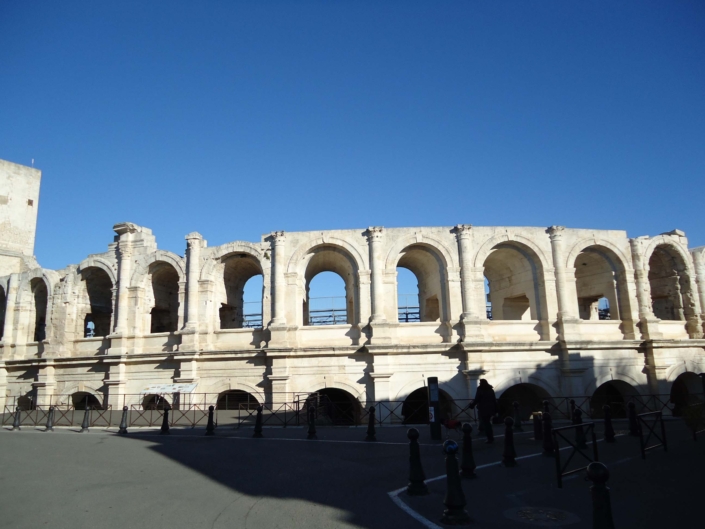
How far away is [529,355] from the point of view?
1983cm

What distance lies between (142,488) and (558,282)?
17.4 metres

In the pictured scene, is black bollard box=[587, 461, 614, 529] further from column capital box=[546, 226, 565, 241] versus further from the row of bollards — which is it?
column capital box=[546, 226, 565, 241]

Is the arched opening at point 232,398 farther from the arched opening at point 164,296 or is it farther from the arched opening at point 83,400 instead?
the arched opening at point 83,400

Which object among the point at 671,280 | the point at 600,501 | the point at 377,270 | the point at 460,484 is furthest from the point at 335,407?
the point at 671,280

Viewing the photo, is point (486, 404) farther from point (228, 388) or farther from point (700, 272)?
point (700, 272)

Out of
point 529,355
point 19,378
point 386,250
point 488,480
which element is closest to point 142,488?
point 488,480

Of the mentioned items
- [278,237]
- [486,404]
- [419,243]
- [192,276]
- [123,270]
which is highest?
[278,237]

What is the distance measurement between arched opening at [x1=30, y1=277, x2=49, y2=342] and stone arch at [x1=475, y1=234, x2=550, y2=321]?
21.0 metres

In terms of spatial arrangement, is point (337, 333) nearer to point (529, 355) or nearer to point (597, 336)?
point (529, 355)

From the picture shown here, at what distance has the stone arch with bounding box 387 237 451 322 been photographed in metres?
20.5

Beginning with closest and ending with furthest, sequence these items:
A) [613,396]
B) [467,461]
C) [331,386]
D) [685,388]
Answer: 1. [467,461]
2. [331,386]
3. [613,396]
4. [685,388]

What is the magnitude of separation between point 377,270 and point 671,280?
45.1 feet

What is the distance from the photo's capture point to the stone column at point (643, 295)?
2055cm

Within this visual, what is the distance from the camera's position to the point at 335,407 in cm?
1862
